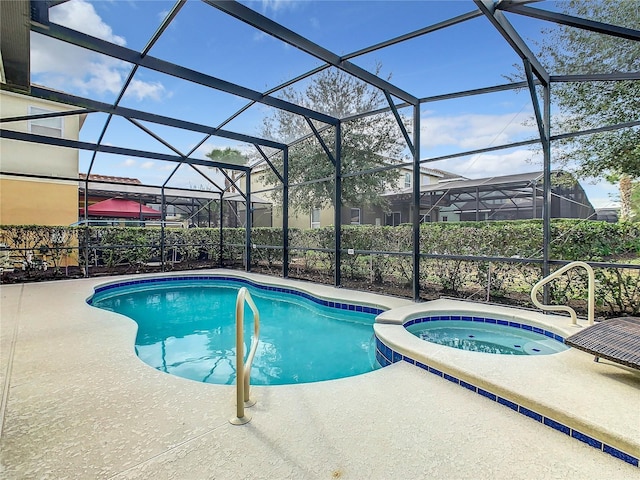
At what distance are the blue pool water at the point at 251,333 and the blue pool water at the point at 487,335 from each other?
90 cm

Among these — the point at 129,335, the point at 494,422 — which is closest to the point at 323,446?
the point at 494,422

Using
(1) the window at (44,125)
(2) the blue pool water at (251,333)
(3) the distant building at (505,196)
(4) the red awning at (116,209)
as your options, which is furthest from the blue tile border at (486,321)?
(1) the window at (44,125)

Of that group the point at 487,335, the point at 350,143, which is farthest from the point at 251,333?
the point at 350,143

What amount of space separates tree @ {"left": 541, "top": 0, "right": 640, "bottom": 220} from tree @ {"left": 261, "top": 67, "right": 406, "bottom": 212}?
15.3 feet

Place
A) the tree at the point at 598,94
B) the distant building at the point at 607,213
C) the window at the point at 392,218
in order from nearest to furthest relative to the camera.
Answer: the tree at the point at 598,94 < the distant building at the point at 607,213 < the window at the point at 392,218

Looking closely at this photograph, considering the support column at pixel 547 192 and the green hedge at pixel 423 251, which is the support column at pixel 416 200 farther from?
the support column at pixel 547 192

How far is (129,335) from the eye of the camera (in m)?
4.05

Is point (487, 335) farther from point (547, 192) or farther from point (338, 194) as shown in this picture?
point (338, 194)

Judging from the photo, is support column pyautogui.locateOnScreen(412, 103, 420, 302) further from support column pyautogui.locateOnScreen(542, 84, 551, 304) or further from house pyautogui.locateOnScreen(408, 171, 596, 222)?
support column pyautogui.locateOnScreen(542, 84, 551, 304)

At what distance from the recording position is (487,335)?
4.62m

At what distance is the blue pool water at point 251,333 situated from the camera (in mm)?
3959

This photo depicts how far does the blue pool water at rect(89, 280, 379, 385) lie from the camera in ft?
13.0

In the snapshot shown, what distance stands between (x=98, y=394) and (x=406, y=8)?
541 cm

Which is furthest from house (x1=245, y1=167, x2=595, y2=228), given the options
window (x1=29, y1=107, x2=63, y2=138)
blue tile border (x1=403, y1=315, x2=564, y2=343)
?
window (x1=29, y1=107, x2=63, y2=138)
